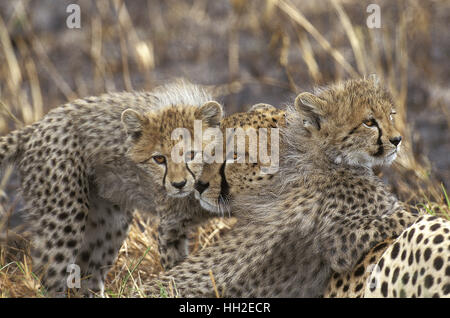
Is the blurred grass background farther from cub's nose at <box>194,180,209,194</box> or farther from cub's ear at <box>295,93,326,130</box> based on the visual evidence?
cub's nose at <box>194,180,209,194</box>

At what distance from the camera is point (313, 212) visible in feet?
11.7

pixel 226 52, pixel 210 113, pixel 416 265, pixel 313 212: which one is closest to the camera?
pixel 416 265

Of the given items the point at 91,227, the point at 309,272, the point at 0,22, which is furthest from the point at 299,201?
the point at 0,22

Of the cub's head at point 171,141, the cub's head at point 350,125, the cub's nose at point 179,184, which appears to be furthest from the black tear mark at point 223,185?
the cub's head at point 350,125

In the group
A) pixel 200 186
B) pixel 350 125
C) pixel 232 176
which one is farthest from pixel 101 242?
pixel 350 125

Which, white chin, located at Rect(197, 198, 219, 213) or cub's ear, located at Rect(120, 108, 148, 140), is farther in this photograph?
cub's ear, located at Rect(120, 108, 148, 140)

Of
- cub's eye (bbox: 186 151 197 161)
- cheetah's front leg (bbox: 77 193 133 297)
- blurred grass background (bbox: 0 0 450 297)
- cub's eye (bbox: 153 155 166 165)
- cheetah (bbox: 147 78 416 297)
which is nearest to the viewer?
cheetah (bbox: 147 78 416 297)

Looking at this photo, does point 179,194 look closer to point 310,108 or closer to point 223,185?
point 223,185

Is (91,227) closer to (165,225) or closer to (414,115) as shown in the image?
(165,225)

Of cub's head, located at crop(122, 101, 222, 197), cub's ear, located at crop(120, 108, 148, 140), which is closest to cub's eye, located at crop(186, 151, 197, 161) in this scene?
cub's head, located at crop(122, 101, 222, 197)

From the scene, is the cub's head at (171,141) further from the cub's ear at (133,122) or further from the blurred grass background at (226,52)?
the blurred grass background at (226,52)

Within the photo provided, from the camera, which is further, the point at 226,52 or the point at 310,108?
the point at 226,52

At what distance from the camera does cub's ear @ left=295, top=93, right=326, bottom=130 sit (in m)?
3.71

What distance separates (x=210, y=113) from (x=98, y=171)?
72 cm
